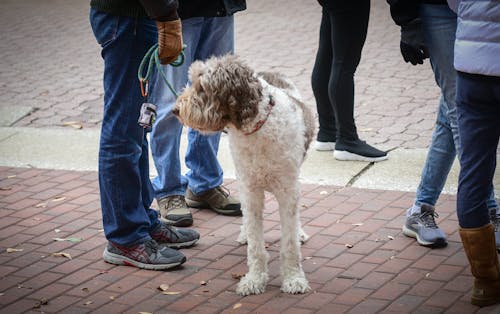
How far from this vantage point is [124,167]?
193 inches

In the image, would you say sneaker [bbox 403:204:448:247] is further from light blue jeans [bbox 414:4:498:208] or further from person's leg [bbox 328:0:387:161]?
person's leg [bbox 328:0:387:161]

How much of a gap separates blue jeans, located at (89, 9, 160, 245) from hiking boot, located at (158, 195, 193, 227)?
57 centimetres

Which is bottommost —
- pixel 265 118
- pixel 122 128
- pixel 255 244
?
pixel 255 244

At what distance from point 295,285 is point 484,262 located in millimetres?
1063

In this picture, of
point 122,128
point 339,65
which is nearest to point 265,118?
point 122,128

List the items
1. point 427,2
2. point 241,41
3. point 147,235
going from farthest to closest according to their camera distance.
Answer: point 241,41
point 147,235
point 427,2

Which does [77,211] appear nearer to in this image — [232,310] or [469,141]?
[232,310]

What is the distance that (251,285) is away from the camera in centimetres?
466

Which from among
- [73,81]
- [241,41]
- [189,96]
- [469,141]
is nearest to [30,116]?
[73,81]

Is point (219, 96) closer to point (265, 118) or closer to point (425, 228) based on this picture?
point (265, 118)

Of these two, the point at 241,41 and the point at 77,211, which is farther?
the point at 241,41

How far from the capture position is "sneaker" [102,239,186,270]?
5.05 metres

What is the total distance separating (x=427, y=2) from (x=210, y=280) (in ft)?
6.99

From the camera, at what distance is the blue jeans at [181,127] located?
224 inches
